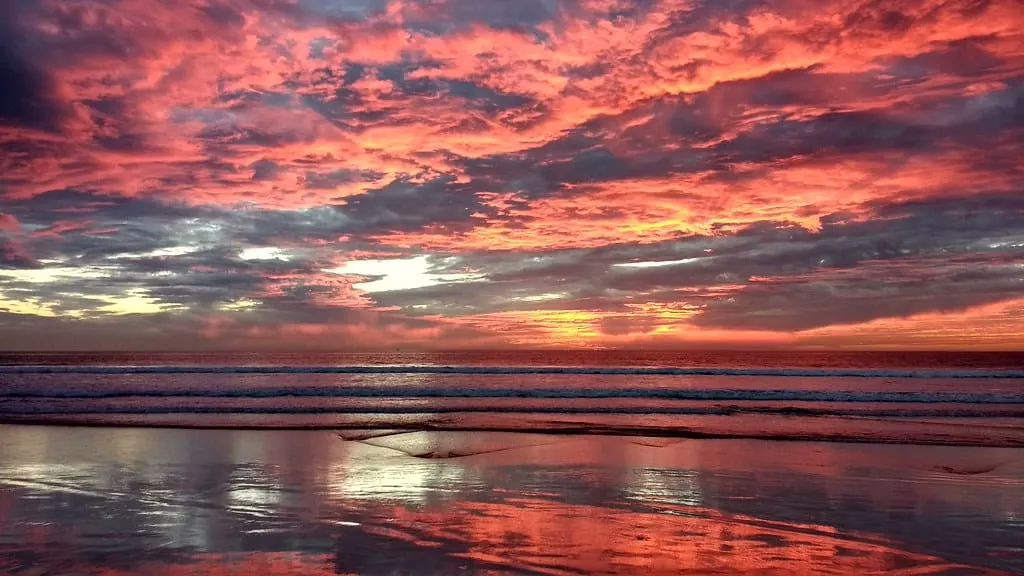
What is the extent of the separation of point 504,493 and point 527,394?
18067mm

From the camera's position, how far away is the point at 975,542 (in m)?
6.70

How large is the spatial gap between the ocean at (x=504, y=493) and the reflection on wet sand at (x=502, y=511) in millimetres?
35

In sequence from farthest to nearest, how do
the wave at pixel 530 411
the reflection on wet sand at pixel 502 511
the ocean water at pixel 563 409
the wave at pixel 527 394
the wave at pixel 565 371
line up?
the wave at pixel 565 371
the wave at pixel 527 394
the wave at pixel 530 411
the ocean water at pixel 563 409
the reflection on wet sand at pixel 502 511

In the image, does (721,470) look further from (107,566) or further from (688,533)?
(107,566)

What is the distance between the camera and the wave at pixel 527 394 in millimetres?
25438

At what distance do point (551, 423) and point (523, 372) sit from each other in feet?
86.1

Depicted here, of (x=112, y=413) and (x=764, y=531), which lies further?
(x=112, y=413)

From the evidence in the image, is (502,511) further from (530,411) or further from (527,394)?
(527,394)

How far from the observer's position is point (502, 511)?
7.66 m

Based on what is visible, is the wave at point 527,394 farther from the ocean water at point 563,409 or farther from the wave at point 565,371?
the wave at point 565,371

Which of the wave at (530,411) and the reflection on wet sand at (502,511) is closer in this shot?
the reflection on wet sand at (502,511)

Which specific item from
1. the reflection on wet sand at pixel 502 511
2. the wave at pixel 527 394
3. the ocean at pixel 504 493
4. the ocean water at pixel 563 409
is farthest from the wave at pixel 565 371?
the reflection on wet sand at pixel 502 511

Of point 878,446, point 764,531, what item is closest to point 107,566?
point 764,531

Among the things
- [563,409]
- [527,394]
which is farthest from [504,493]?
[527,394]
